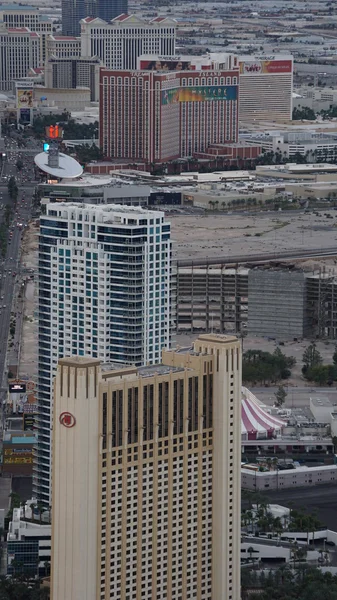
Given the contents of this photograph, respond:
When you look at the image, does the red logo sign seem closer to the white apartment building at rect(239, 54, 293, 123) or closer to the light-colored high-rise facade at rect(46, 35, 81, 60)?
the white apartment building at rect(239, 54, 293, 123)

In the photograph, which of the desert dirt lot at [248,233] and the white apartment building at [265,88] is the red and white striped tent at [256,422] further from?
the white apartment building at [265,88]

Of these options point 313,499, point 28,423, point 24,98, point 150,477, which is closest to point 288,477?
point 313,499

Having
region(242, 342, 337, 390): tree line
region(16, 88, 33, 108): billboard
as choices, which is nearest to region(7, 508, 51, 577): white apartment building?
region(242, 342, 337, 390): tree line

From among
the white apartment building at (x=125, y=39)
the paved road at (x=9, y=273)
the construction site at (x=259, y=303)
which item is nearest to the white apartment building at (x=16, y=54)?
the white apartment building at (x=125, y=39)

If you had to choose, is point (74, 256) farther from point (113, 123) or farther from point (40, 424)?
point (113, 123)

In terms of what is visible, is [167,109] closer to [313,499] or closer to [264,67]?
[264,67]

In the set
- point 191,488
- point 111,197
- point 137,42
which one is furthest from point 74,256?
point 137,42
